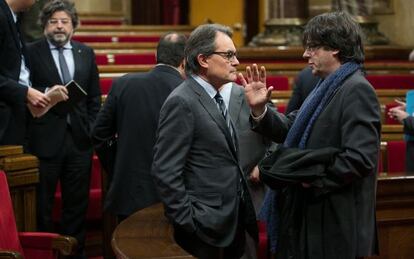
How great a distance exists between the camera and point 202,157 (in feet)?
11.1

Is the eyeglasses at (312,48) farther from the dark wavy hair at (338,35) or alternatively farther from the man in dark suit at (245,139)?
the man in dark suit at (245,139)

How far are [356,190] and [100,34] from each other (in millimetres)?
7846

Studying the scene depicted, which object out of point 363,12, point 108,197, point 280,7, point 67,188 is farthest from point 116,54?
point 108,197

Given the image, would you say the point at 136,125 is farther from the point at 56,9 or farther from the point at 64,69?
the point at 56,9

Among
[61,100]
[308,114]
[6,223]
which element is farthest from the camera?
[61,100]

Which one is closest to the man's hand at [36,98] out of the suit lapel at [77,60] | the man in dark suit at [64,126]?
the man in dark suit at [64,126]

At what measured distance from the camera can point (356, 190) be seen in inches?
130

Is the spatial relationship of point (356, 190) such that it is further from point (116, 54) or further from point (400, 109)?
point (116, 54)

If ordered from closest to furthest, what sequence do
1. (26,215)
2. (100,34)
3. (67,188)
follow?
(26,215)
(67,188)
(100,34)

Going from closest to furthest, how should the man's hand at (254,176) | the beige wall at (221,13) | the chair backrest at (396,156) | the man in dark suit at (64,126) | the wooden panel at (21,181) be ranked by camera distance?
the man's hand at (254,176)
the wooden panel at (21,181)
the man in dark suit at (64,126)
the chair backrest at (396,156)
the beige wall at (221,13)

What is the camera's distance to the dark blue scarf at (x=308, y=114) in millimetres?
3285

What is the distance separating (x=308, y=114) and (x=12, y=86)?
6.22 ft

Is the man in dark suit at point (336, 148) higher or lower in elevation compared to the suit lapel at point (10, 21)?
lower

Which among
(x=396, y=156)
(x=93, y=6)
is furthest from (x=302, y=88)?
(x=93, y=6)
